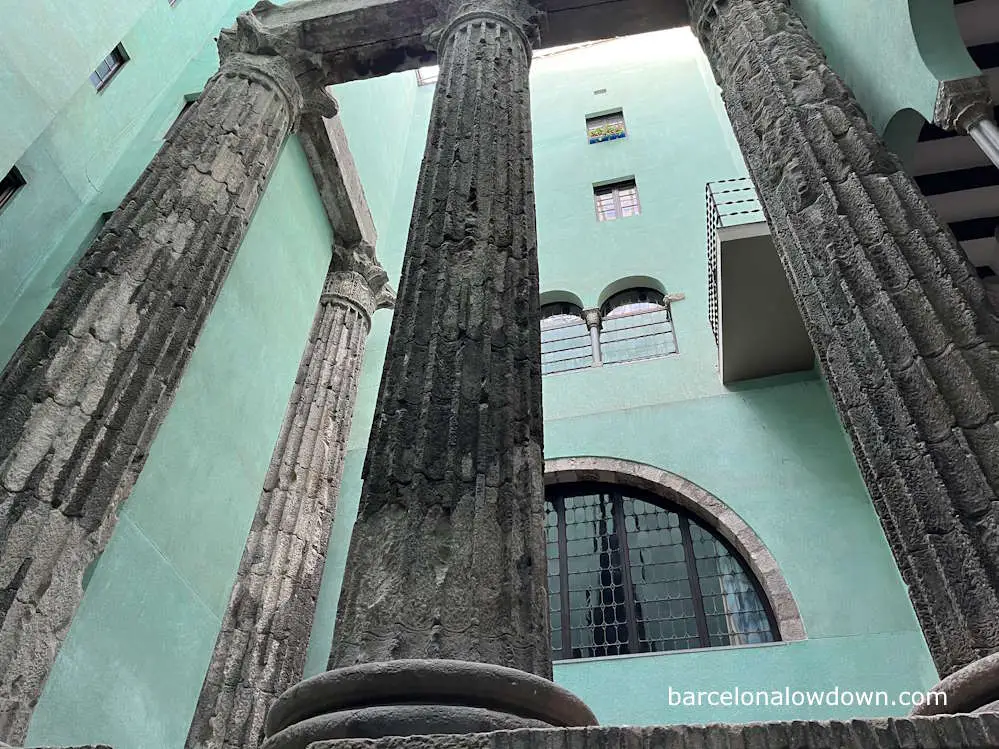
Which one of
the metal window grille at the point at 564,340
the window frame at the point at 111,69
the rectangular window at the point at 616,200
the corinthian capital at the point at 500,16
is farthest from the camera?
the rectangular window at the point at 616,200

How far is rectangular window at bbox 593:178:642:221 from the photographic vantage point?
1246 centimetres

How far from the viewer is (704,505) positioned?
28.0 ft

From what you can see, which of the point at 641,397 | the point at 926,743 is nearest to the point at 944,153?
the point at 641,397

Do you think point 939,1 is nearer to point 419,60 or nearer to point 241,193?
point 419,60

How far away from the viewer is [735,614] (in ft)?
25.9

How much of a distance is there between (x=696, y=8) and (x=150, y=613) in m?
6.01

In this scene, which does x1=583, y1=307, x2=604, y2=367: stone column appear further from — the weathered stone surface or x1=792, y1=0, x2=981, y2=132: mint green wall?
x1=792, y1=0, x2=981, y2=132: mint green wall

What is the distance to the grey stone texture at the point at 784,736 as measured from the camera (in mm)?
1667

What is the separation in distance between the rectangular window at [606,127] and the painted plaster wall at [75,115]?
20.7 feet

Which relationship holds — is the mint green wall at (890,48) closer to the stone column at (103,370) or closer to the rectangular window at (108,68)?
the stone column at (103,370)

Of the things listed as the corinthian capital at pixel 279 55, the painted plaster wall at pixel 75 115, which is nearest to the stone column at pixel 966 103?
the corinthian capital at pixel 279 55

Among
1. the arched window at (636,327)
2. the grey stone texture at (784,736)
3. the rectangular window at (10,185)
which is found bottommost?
the grey stone texture at (784,736)

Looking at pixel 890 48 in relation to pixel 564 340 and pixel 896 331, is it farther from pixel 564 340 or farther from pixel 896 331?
pixel 564 340

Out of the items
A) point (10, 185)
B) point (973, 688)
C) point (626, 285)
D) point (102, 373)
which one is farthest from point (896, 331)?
point (626, 285)
